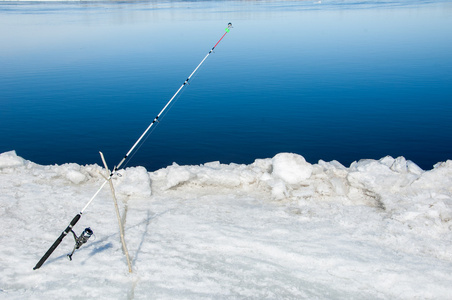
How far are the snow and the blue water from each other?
4.79 m

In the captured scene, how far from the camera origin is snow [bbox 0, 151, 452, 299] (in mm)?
6008

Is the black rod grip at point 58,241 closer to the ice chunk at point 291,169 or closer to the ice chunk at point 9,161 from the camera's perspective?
the ice chunk at point 291,169

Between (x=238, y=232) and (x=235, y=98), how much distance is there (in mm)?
13126

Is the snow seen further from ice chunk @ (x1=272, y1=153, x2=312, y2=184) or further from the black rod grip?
the black rod grip

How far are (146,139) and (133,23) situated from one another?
3937cm

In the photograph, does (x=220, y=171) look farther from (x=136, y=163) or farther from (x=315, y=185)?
(x=136, y=163)

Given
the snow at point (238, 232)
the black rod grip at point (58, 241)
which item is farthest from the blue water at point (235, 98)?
the black rod grip at point (58, 241)

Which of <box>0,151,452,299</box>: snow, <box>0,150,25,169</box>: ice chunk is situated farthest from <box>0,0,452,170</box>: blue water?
<box>0,151,452,299</box>: snow

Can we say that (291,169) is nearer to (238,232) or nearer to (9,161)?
(238,232)

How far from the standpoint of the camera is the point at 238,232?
290 inches

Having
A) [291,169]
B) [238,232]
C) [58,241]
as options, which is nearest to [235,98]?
[291,169]

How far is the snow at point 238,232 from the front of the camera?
19.7 feet

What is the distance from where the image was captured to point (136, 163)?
45.8 feet

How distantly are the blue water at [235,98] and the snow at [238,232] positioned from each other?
479 cm
